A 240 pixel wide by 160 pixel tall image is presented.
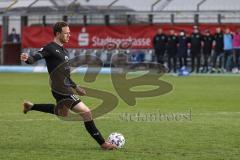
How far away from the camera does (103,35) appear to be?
3891cm

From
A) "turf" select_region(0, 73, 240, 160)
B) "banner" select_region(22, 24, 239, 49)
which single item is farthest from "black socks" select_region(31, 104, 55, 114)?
"banner" select_region(22, 24, 239, 49)

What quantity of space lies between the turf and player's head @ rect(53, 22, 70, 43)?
1.75m

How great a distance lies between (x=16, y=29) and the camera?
44750 millimetres

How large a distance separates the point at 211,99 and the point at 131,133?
27.2 feet

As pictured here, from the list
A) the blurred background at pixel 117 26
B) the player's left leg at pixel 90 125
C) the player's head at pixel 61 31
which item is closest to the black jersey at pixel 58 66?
the player's head at pixel 61 31

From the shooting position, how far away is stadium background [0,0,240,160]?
1049 centimetres

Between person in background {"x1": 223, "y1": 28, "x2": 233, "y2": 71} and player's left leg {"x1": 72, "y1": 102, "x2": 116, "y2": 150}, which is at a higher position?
player's left leg {"x1": 72, "y1": 102, "x2": 116, "y2": 150}

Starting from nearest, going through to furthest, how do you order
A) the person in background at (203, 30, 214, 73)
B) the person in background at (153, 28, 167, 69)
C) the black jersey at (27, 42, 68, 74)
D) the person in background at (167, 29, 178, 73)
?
the black jersey at (27, 42, 68, 74)
the person in background at (203, 30, 214, 73)
the person in background at (167, 29, 178, 73)
the person in background at (153, 28, 167, 69)

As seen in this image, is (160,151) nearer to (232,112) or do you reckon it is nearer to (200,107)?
(232,112)

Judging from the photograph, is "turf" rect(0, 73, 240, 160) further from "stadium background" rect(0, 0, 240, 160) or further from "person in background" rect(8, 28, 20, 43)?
"person in background" rect(8, 28, 20, 43)

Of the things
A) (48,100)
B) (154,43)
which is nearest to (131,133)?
(48,100)

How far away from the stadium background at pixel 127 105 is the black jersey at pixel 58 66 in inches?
38.5

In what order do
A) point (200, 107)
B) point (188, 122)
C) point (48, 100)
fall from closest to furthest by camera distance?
point (188, 122) < point (200, 107) < point (48, 100)

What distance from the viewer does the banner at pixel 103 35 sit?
37812 millimetres
